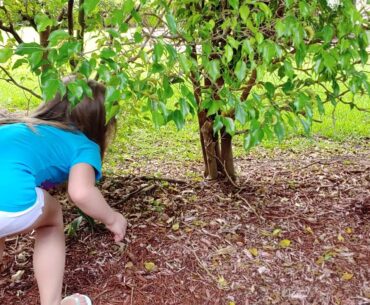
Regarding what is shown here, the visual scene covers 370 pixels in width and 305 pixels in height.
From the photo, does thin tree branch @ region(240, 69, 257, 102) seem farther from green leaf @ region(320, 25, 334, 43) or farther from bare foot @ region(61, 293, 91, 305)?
bare foot @ region(61, 293, 91, 305)

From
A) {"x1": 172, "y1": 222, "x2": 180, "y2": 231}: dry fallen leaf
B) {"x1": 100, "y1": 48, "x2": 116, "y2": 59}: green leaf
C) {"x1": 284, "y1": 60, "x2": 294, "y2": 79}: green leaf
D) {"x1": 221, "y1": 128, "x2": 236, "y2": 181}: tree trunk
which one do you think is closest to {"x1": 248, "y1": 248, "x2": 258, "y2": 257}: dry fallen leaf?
{"x1": 172, "y1": 222, "x2": 180, "y2": 231}: dry fallen leaf

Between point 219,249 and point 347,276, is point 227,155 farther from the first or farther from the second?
point 347,276

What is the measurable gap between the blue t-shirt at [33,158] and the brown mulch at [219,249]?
61 cm

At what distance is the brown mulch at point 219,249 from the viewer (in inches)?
92.0

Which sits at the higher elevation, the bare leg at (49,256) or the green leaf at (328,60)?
the green leaf at (328,60)

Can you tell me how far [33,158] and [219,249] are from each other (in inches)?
43.6

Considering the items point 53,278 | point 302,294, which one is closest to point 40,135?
point 53,278

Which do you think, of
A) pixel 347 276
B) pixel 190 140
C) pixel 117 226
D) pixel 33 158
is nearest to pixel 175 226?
pixel 117 226

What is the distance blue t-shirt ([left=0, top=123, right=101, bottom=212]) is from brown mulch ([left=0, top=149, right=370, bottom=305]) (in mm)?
610

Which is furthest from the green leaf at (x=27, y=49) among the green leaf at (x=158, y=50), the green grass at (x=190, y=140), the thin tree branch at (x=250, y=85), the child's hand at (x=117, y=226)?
the green grass at (x=190, y=140)

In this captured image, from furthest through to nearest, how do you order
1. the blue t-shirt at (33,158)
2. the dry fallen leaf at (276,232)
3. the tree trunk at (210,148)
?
the tree trunk at (210,148)
the dry fallen leaf at (276,232)
the blue t-shirt at (33,158)

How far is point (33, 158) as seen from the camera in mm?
1990

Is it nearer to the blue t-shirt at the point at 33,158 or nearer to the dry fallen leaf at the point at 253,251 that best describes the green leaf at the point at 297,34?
the blue t-shirt at the point at 33,158

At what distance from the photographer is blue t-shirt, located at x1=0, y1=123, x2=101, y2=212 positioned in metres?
1.89
